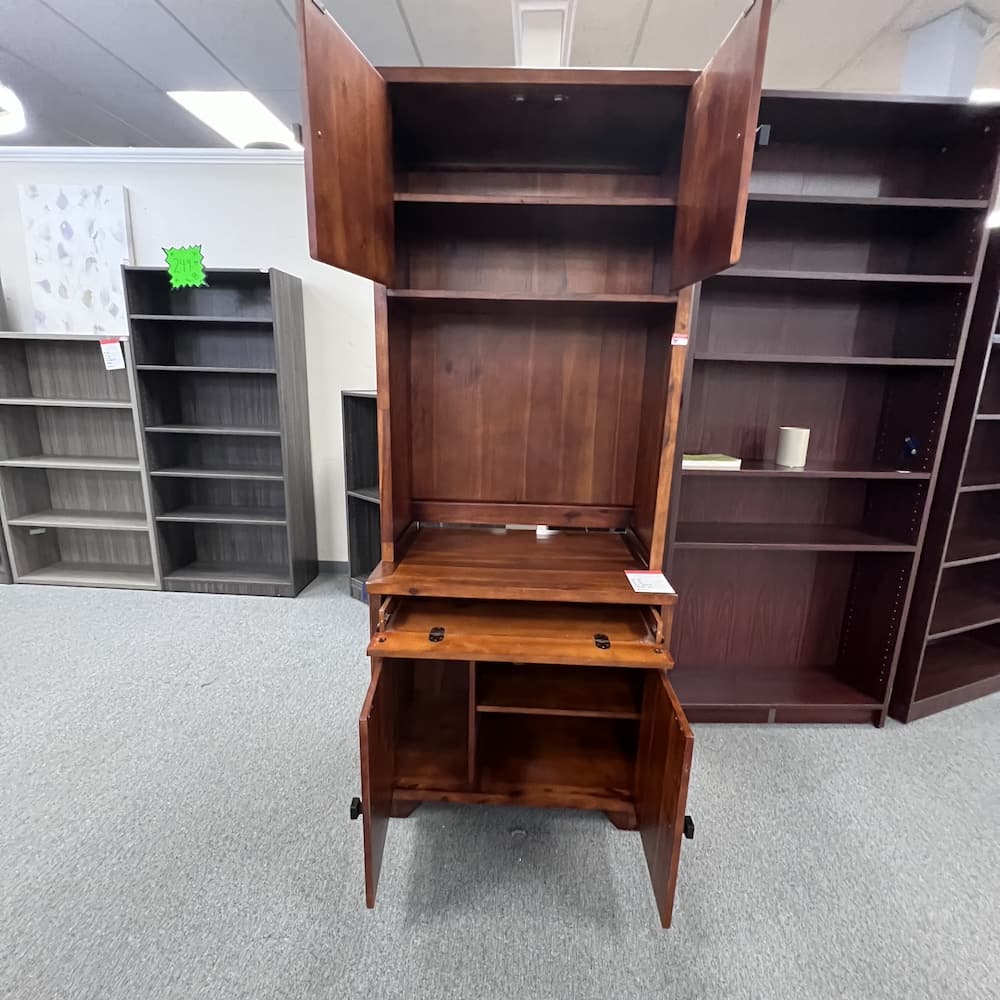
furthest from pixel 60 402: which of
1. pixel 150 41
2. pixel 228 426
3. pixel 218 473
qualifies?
pixel 150 41

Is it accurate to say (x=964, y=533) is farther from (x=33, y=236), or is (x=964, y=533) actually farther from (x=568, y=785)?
(x=33, y=236)

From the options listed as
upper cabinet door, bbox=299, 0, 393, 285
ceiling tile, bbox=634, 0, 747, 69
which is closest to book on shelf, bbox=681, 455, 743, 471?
upper cabinet door, bbox=299, 0, 393, 285

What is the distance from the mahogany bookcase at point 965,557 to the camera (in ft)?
Result: 5.89

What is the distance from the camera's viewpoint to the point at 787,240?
1.94 meters

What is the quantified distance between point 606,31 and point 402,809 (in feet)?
11.1

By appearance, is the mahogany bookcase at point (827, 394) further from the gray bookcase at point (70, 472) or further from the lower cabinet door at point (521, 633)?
the gray bookcase at point (70, 472)

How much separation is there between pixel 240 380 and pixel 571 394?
2.39 metres

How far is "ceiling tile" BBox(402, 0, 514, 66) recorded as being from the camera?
7.47 ft

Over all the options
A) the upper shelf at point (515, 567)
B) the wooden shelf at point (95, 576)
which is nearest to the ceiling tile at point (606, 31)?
the upper shelf at point (515, 567)

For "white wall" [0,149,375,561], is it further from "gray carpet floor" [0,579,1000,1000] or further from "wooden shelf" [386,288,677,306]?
"gray carpet floor" [0,579,1000,1000]

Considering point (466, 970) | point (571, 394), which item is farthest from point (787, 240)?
point (466, 970)

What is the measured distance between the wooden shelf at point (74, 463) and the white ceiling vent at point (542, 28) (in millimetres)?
2926

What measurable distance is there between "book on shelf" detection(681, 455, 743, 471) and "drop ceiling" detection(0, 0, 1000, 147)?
1974mm

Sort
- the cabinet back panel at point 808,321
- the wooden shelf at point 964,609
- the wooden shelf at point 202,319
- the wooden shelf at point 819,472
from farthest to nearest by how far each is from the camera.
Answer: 1. the wooden shelf at point 202,319
2. the wooden shelf at point 964,609
3. the cabinet back panel at point 808,321
4. the wooden shelf at point 819,472
